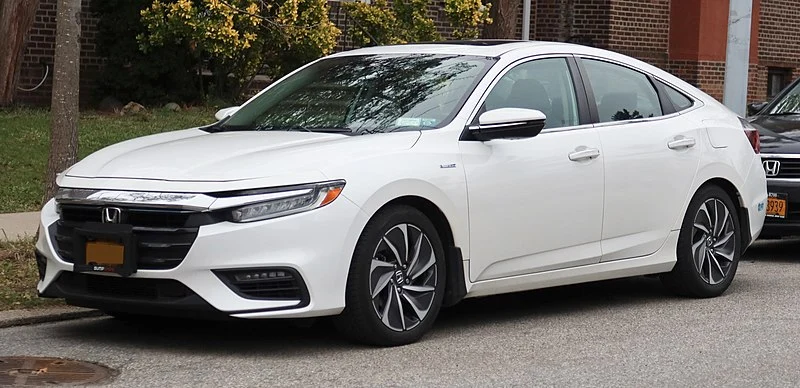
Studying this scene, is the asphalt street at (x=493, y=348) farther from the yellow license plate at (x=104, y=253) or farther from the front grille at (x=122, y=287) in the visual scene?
the yellow license plate at (x=104, y=253)

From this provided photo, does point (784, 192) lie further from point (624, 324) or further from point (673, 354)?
point (673, 354)

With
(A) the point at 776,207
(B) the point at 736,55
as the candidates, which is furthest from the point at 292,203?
(B) the point at 736,55

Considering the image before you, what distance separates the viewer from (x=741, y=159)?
9141 mm

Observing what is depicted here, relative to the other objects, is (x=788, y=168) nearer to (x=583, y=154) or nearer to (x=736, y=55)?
(x=583, y=154)

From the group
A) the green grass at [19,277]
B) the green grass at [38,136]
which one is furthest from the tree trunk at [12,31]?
the green grass at [19,277]

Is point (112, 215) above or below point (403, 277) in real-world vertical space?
above

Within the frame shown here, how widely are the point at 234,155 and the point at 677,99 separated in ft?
11.1

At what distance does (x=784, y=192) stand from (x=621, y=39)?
43.5 ft

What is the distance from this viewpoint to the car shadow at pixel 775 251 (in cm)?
1138

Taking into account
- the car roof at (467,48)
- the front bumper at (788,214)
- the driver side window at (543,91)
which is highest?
the car roof at (467,48)

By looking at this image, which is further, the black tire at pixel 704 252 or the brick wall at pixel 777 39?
the brick wall at pixel 777 39

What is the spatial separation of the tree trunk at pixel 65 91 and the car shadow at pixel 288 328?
6.26 ft

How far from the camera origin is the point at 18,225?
35.9 ft

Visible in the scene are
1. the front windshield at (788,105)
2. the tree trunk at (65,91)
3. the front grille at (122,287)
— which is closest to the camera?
the front grille at (122,287)
